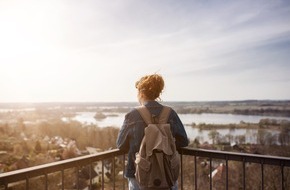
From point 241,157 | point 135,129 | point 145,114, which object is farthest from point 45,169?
point 241,157

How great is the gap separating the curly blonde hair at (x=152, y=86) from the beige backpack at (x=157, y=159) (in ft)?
0.93

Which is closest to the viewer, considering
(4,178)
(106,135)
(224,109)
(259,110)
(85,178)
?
(4,178)

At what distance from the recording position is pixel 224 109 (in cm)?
12200

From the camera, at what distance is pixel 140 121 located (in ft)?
8.22

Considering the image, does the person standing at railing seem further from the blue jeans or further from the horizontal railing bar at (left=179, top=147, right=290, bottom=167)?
the horizontal railing bar at (left=179, top=147, right=290, bottom=167)

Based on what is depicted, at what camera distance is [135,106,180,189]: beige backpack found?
92.4 inches

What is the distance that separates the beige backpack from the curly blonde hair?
0.93 feet

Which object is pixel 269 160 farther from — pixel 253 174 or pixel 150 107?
pixel 253 174

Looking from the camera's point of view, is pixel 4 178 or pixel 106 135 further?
pixel 106 135

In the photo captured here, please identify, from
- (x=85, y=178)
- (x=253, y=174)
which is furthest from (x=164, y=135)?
(x=85, y=178)

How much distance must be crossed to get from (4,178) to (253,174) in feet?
106

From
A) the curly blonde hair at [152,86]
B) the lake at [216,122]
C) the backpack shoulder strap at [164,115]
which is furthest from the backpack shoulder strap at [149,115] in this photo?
the lake at [216,122]

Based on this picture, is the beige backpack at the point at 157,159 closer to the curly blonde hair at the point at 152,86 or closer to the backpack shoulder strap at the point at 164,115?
the backpack shoulder strap at the point at 164,115

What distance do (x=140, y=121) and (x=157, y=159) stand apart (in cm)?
36
